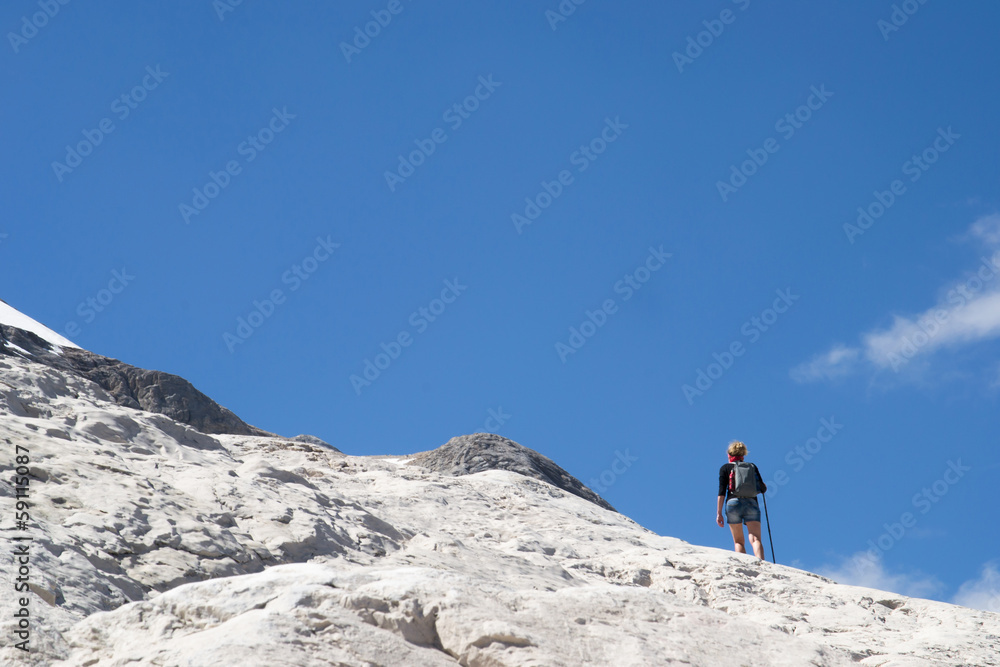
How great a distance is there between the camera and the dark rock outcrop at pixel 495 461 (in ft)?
43.4

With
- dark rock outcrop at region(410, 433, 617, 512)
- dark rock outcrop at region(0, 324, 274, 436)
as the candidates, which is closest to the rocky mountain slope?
dark rock outcrop at region(410, 433, 617, 512)

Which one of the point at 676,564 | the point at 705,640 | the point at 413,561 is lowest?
the point at 705,640

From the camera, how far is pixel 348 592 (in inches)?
174

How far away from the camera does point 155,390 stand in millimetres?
14328

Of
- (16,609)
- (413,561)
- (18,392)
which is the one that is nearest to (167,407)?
(18,392)

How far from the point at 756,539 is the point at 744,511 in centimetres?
34

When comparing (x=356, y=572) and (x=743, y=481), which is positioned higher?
(x=743, y=481)

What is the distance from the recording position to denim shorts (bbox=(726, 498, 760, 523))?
1033 centimetres

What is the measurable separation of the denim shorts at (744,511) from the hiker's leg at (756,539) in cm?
7

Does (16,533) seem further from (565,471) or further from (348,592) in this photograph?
(565,471)

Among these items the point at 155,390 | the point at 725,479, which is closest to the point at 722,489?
the point at 725,479

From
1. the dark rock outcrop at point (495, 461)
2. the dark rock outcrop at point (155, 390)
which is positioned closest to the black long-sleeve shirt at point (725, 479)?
the dark rock outcrop at point (495, 461)

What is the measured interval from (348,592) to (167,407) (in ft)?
35.4

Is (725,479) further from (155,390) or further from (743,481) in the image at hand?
(155,390)
